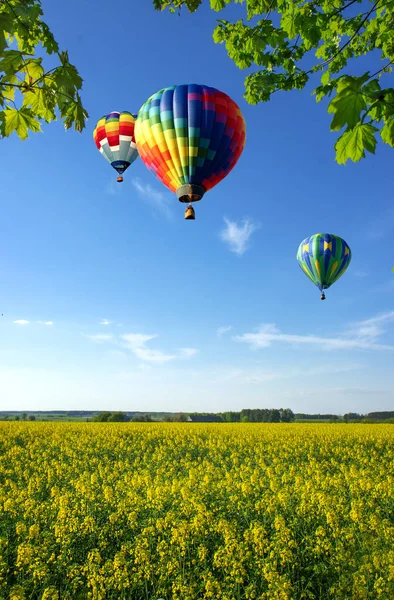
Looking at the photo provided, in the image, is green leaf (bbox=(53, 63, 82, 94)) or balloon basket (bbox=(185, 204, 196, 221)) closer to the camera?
green leaf (bbox=(53, 63, 82, 94))

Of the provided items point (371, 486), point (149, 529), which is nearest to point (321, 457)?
point (371, 486)

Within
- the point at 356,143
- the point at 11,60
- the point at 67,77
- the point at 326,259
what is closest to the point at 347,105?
the point at 356,143

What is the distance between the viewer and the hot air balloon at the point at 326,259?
2205 cm

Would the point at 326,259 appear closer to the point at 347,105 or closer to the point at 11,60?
the point at 347,105

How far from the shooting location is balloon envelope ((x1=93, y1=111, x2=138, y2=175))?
56.1ft

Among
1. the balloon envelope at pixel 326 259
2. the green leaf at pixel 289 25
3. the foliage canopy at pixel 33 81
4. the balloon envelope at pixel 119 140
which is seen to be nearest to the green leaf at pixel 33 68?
the foliage canopy at pixel 33 81

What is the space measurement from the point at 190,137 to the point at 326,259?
1330 centimetres

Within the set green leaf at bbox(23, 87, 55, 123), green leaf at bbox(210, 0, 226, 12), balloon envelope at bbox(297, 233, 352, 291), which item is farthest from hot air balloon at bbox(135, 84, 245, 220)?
balloon envelope at bbox(297, 233, 352, 291)

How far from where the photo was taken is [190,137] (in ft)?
38.0

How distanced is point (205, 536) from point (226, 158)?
33.9 ft

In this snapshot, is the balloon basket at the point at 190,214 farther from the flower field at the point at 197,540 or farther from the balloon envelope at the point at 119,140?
the balloon envelope at the point at 119,140

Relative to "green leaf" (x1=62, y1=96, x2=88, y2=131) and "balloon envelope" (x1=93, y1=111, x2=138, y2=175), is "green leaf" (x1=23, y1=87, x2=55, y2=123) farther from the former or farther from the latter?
"balloon envelope" (x1=93, y1=111, x2=138, y2=175)

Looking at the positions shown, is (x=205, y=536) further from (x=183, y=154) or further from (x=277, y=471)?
(x=183, y=154)

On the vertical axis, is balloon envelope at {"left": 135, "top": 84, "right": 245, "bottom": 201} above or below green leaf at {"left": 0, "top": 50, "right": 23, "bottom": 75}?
above
